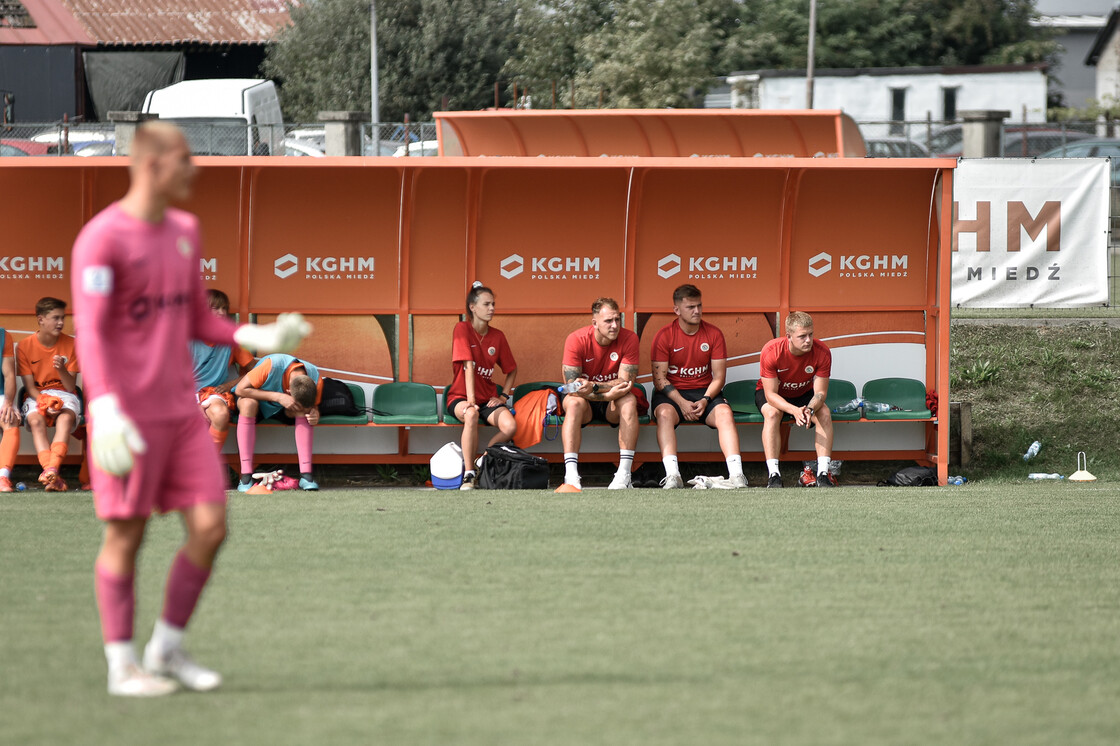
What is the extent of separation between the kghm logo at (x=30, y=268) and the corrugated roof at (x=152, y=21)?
26689 mm

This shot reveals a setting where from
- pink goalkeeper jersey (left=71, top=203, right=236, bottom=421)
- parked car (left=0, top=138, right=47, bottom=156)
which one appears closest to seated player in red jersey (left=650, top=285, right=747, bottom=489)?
pink goalkeeper jersey (left=71, top=203, right=236, bottom=421)

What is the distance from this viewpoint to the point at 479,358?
9.02 m

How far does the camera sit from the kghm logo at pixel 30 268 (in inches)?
368

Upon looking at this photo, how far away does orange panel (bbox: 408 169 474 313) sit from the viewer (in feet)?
31.2

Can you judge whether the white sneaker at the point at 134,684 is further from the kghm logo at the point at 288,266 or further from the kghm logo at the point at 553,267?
the kghm logo at the point at 553,267

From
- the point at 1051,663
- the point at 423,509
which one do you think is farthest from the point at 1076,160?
the point at 1051,663

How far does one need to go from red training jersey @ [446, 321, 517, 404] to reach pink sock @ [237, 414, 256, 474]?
136 cm

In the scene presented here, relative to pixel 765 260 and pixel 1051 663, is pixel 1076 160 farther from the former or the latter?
pixel 1051 663

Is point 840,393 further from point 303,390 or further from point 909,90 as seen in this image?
point 909,90

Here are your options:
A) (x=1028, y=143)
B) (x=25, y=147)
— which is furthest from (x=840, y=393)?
(x=1028, y=143)

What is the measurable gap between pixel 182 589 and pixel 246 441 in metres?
4.97

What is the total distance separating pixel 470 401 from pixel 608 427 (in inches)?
45.1

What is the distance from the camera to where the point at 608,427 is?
947 centimetres

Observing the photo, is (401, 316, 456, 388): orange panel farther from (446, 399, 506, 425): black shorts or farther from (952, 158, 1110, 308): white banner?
(952, 158, 1110, 308): white banner
